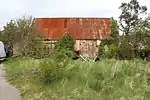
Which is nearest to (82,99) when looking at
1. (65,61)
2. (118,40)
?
(65,61)

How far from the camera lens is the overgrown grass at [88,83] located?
1130 centimetres

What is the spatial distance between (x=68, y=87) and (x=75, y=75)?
1.57m

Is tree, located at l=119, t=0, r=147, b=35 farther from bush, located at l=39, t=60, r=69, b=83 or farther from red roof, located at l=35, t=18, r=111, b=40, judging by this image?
bush, located at l=39, t=60, r=69, b=83

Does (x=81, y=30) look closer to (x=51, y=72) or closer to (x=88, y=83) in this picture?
(x=51, y=72)

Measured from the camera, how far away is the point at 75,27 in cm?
6138

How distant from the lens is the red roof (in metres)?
59.3

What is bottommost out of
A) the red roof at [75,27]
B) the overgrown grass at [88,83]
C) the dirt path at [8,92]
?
the dirt path at [8,92]

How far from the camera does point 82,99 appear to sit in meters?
10.8

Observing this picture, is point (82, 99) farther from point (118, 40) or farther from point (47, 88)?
point (118, 40)

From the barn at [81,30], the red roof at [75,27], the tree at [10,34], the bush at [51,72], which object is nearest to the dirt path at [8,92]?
the bush at [51,72]

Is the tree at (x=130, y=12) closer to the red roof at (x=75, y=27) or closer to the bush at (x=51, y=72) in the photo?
the red roof at (x=75, y=27)

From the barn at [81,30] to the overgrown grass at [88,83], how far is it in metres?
40.8

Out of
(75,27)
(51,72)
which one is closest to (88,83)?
(51,72)

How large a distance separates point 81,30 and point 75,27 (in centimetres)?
118
